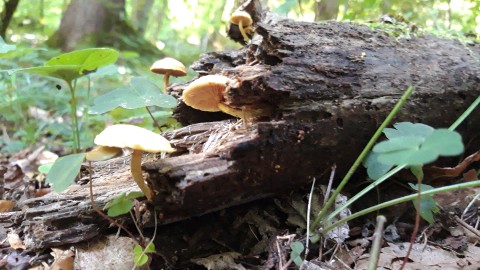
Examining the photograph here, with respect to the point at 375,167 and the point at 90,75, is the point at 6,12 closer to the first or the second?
the point at 90,75

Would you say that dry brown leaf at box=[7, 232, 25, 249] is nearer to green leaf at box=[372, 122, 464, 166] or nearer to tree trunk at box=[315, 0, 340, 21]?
green leaf at box=[372, 122, 464, 166]

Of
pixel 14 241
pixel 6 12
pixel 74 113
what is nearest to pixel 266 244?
pixel 14 241

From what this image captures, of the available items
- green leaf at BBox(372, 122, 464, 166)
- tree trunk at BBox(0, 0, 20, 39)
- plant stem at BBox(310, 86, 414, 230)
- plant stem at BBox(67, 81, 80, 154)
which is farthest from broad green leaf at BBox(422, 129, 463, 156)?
tree trunk at BBox(0, 0, 20, 39)

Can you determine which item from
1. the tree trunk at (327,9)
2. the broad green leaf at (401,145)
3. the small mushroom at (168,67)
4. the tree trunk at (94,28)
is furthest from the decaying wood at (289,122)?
the tree trunk at (94,28)

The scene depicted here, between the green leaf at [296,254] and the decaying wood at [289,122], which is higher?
the decaying wood at [289,122]

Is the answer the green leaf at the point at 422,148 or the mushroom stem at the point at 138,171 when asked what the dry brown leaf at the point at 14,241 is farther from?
the green leaf at the point at 422,148

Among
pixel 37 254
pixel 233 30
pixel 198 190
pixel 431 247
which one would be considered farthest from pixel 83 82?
pixel 431 247

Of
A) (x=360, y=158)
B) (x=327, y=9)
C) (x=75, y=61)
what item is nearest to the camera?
(x=360, y=158)
